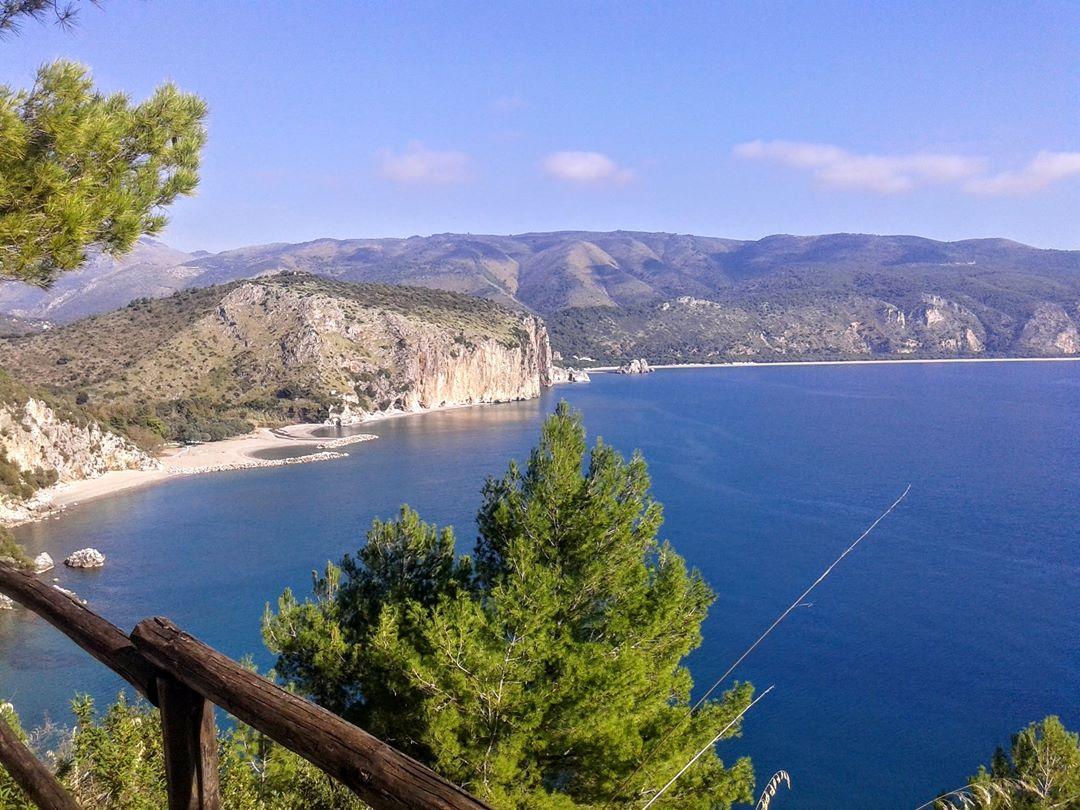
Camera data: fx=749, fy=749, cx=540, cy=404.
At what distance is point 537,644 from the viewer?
24.8ft

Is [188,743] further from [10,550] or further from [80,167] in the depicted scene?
[10,550]

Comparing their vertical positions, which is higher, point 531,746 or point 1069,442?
point 531,746

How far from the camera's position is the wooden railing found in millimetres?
1198

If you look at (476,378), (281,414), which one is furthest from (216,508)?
(476,378)

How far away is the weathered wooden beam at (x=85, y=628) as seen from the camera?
154 cm

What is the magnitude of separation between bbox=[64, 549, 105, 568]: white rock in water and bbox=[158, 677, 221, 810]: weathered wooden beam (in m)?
33.9

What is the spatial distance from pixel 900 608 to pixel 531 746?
22330 mm

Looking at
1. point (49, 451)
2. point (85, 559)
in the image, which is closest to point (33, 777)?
point (85, 559)

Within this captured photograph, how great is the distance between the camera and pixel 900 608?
25438 mm

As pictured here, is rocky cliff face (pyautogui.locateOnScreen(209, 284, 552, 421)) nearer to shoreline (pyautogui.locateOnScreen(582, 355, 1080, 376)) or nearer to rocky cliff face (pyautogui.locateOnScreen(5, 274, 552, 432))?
rocky cliff face (pyautogui.locateOnScreen(5, 274, 552, 432))

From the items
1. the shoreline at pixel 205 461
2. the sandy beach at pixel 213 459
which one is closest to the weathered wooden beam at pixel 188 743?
the shoreline at pixel 205 461

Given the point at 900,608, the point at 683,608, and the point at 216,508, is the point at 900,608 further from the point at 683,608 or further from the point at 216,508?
the point at 216,508

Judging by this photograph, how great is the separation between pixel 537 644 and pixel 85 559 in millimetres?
29342

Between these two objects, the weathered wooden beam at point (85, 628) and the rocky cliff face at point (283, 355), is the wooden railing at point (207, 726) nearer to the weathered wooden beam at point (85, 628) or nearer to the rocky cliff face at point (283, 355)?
the weathered wooden beam at point (85, 628)
